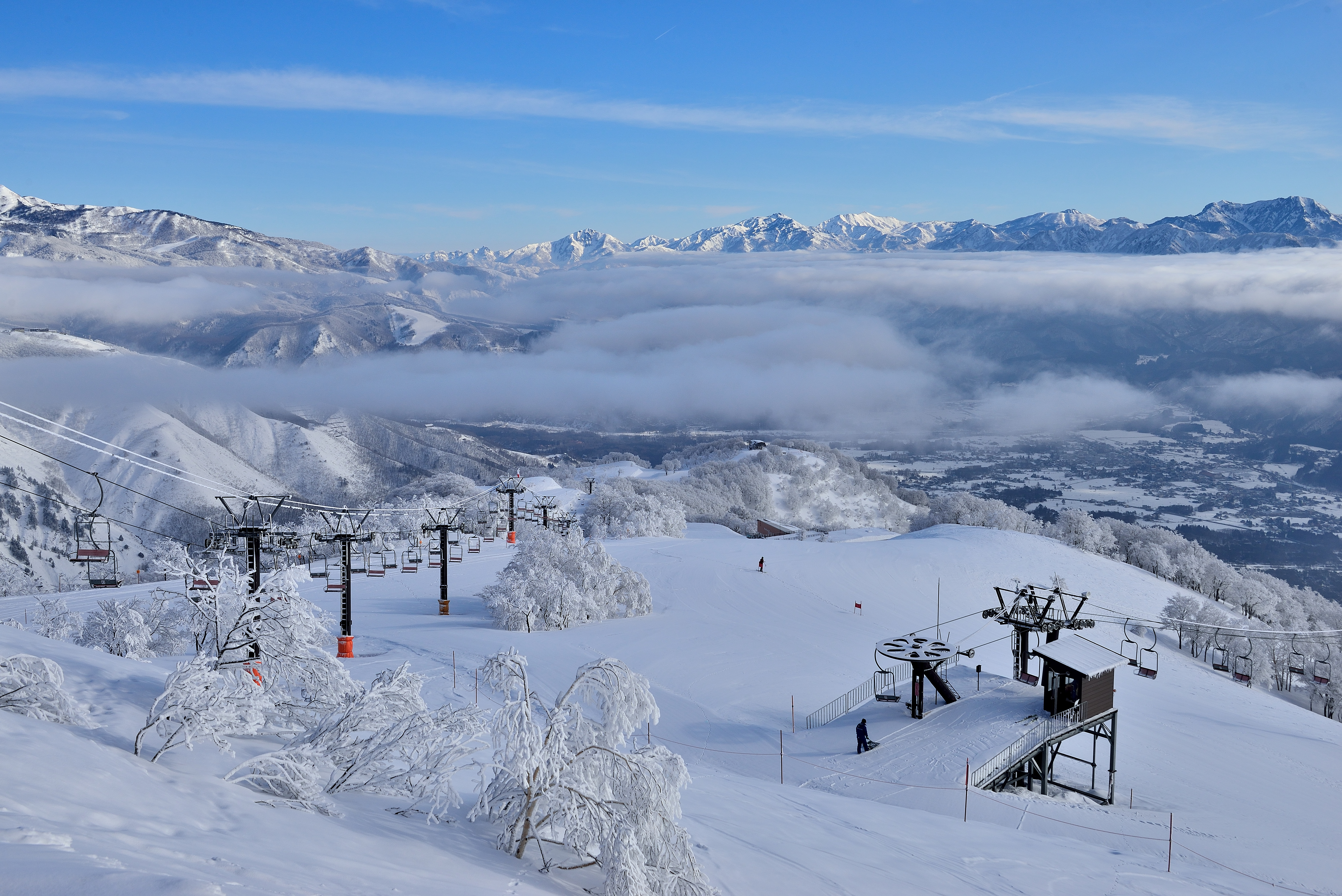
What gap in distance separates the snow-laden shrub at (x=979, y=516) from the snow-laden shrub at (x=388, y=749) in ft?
273

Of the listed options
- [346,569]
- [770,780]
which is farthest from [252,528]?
[770,780]

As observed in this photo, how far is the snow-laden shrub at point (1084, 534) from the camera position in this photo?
83062 mm

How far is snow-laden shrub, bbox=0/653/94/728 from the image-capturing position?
9.91 metres

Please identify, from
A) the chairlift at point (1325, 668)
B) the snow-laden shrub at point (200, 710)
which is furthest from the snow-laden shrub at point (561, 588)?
the chairlift at point (1325, 668)

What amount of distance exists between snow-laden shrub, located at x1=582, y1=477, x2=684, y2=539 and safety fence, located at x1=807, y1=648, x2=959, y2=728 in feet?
147

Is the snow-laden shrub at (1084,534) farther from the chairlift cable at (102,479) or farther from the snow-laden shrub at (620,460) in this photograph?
the snow-laden shrub at (620,460)

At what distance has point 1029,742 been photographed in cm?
2228

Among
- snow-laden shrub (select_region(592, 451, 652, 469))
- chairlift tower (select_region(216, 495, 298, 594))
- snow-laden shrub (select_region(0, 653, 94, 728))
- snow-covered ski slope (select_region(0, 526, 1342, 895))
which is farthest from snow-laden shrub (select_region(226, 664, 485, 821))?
snow-laden shrub (select_region(592, 451, 652, 469))

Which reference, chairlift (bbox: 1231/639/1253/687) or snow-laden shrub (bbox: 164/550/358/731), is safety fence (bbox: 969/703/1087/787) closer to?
snow-laden shrub (bbox: 164/550/358/731)

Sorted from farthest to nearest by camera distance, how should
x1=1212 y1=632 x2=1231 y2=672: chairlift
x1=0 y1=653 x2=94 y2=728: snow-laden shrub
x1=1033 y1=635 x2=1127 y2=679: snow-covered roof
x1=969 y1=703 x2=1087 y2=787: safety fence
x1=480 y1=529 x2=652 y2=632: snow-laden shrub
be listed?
x1=1212 y1=632 x2=1231 y2=672: chairlift
x1=480 y1=529 x2=652 y2=632: snow-laden shrub
x1=1033 y1=635 x2=1127 y2=679: snow-covered roof
x1=969 y1=703 x2=1087 y2=787: safety fence
x1=0 y1=653 x2=94 y2=728: snow-laden shrub

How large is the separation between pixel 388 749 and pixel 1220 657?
58276 millimetres

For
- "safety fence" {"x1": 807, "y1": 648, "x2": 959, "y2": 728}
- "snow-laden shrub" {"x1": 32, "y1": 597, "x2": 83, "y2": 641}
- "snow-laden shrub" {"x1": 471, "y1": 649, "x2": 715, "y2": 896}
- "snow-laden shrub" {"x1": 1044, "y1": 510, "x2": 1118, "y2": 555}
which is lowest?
"snow-laden shrub" {"x1": 1044, "y1": 510, "x2": 1118, "y2": 555}

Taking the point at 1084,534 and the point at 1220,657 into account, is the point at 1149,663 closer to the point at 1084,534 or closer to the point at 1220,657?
the point at 1220,657

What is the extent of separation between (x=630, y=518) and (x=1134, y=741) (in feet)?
193
